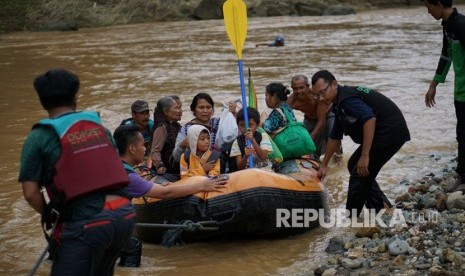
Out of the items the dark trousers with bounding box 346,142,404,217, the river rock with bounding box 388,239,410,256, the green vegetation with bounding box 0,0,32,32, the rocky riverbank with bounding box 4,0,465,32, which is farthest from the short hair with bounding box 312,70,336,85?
the green vegetation with bounding box 0,0,32,32

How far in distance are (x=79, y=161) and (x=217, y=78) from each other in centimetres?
1170

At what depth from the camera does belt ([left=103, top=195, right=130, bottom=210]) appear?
2945mm

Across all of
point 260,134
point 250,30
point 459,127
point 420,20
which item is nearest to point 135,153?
point 260,134

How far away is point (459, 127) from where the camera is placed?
528 centimetres

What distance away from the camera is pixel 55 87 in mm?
2932

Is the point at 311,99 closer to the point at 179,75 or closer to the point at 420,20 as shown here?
the point at 179,75

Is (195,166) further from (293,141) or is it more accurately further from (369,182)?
(369,182)

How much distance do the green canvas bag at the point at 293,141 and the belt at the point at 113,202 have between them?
2849 millimetres

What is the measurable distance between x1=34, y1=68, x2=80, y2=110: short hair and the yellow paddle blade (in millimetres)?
4547

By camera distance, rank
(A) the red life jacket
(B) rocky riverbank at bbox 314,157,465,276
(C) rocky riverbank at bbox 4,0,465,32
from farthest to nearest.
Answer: (C) rocky riverbank at bbox 4,0,465,32, (B) rocky riverbank at bbox 314,157,465,276, (A) the red life jacket

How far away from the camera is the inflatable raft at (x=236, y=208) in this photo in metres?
4.88

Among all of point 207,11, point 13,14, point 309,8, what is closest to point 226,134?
point 207,11

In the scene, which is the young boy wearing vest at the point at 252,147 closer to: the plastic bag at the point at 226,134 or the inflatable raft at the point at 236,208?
the plastic bag at the point at 226,134

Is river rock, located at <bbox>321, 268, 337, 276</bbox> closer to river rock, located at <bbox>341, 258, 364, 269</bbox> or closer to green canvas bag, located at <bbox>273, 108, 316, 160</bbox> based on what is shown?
river rock, located at <bbox>341, 258, 364, 269</bbox>
